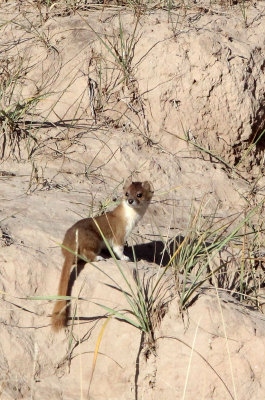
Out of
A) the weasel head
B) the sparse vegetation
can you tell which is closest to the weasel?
the weasel head

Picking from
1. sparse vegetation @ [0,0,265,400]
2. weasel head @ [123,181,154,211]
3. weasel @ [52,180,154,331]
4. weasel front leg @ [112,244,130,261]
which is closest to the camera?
weasel @ [52,180,154,331]

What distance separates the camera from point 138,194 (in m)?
6.39

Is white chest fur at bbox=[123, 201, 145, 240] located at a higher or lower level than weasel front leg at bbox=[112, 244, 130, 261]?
higher

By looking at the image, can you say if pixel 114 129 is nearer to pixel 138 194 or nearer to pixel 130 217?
pixel 138 194

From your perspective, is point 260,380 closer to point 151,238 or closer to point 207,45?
point 151,238

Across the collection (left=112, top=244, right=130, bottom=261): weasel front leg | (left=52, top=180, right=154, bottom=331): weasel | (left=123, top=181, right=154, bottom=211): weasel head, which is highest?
(left=123, top=181, right=154, bottom=211): weasel head

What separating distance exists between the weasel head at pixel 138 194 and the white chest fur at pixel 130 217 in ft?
0.14

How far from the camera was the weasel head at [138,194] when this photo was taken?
630 cm

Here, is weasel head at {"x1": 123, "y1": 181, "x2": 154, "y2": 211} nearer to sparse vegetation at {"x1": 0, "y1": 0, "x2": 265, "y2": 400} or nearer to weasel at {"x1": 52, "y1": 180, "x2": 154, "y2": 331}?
weasel at {"x1": 52, "y1": 180, "x2": 154, "y2": 331}

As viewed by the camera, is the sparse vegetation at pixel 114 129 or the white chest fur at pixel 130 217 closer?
the white chest fur at pixel 130 217

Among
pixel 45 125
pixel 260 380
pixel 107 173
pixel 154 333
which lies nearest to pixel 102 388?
pixel 154 333

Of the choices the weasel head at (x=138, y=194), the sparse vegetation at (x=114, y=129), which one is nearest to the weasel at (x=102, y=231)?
the weasel head at (x=138, y=194)

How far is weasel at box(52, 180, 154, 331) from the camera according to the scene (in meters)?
5.38

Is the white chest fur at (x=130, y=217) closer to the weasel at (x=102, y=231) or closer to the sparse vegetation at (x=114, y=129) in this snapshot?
the weasel at (x=102, y=231)
